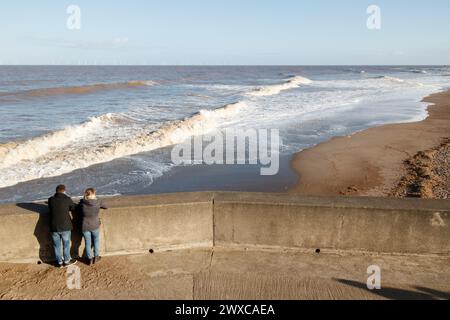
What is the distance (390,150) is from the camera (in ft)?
49.9

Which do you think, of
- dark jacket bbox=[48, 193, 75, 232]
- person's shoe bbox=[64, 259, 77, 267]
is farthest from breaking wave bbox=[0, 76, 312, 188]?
dark jacket bbox=[48, 193, 75, 232]

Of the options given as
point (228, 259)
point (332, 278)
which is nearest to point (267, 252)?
point (228, 259)

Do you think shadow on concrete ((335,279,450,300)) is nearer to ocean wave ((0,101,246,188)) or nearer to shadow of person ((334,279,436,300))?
shadow of person ((334,279,436,300))

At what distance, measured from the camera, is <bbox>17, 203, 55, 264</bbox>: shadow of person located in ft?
17.6

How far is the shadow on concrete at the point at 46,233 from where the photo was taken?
5.36 m

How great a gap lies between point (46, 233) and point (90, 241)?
1.98ft

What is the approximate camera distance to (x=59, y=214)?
520 cm

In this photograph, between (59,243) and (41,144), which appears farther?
(41,144)

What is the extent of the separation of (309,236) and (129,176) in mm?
7822

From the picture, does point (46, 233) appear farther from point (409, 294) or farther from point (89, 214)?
point (409, 294)

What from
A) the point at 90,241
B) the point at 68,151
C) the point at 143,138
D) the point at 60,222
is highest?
the point at 143,138

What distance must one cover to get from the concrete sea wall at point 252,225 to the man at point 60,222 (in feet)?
0.70

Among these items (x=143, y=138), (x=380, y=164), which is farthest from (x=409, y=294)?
(x=143, y=138)
